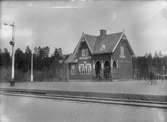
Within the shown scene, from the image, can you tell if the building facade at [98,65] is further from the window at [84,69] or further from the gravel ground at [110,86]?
the gravel ground at [110,86]

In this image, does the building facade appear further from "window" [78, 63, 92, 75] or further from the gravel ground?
the gravel ground

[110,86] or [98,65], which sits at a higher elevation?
[98,65]

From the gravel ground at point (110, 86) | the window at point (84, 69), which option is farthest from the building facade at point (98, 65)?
the gravel ground at point (110, 86)

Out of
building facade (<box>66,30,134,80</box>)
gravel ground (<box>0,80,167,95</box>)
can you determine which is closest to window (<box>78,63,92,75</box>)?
building facade (<box>66,30,134,80</box>)

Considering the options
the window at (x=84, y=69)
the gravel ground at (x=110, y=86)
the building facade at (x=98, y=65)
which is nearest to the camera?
the gravel ground at (x=110, y=86)

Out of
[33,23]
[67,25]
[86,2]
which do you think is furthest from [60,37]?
[86,2]

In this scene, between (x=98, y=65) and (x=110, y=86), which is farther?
(x=110, y=86)

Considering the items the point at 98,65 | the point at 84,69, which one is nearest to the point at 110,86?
the point at 98,65

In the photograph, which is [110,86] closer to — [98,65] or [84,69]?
[98,65]

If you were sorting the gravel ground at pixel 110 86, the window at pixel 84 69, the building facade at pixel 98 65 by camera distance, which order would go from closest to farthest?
1. the gravel ground at pixel 110 86
2. the building facade at pixel 98 65
3. the window at pixel 84 69

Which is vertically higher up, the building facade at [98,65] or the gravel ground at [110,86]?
the building facade at [98,65]

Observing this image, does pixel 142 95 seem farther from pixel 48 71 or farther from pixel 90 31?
pixel 90 31
